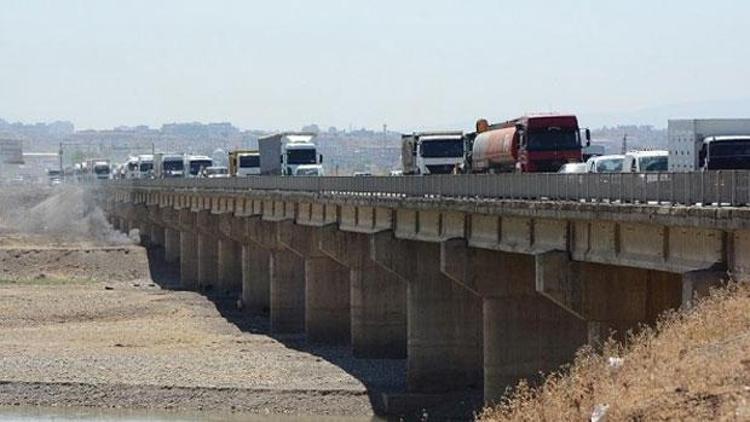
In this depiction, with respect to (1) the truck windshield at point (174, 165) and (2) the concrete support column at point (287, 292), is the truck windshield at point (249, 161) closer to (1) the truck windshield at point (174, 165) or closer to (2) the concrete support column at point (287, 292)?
(1) the truck windshield at point (174, 165)

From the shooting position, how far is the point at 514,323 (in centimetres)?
4616

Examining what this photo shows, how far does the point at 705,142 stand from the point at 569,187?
396 cm

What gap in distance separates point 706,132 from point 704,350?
20649 mm

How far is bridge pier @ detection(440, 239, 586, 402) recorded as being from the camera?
4538cm

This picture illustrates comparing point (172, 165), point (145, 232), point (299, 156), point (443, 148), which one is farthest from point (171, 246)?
point (443, 148)

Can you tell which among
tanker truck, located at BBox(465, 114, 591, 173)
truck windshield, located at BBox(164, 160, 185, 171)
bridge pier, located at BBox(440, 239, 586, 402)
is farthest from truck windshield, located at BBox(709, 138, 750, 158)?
truck windshield, located at BBox(164, 160, 185, 171)

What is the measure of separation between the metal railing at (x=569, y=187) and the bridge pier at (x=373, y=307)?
7.35 feet

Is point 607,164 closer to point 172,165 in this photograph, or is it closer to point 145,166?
point 172,165

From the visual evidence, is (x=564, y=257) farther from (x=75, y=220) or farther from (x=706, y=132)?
(x=75, y=220)

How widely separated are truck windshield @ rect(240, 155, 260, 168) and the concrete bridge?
31.1 m

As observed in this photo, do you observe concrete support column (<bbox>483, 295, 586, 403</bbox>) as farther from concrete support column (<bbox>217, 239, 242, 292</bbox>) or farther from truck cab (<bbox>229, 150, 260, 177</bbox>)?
truck cab (<bbox>229, 150, 260, 177</bbox>)

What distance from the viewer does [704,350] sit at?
24.1 m

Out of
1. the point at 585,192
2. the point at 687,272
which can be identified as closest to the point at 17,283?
the point at 585,192

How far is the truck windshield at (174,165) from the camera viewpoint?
152 meters
